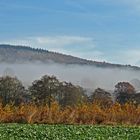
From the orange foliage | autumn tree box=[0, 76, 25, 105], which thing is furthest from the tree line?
the orange foliage

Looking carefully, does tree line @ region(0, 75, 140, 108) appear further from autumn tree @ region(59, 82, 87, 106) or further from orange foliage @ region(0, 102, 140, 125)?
orange foliage @ region(0, 102, 140, 125)

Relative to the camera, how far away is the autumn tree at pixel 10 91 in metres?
67.3

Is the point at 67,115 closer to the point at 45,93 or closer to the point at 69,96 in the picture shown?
the point at 45,93

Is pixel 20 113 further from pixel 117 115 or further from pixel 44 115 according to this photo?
pixel 117 115

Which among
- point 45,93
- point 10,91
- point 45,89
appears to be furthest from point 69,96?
point 10,91

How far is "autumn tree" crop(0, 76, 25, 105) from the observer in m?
67.3

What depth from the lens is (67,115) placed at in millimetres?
44344

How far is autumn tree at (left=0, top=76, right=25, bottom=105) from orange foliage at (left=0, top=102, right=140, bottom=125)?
1890 cm

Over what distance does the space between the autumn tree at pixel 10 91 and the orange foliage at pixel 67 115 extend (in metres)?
18.9

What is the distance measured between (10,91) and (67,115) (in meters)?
27.9

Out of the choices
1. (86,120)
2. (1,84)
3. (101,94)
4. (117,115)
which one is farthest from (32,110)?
(101,94)

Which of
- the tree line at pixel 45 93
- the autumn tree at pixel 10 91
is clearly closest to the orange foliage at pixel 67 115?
the tree line at pixel 45 93

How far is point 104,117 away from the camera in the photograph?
45.0 m

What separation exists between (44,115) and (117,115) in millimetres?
6625
